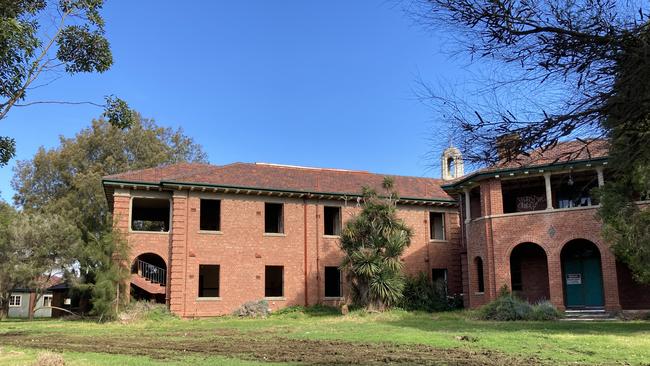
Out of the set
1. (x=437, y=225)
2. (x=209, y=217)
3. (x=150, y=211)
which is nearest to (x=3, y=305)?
(x=150, y=211)

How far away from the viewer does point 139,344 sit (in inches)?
547

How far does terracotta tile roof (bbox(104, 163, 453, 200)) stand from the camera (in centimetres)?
2648

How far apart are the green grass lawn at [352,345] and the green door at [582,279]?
Result: 4.78m

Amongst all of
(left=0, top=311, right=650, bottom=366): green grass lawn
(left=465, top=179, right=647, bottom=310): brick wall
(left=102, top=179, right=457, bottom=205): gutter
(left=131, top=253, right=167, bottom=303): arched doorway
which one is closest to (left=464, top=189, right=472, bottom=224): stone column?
(left=465, top=179, right=647, bottom=310): brick wall

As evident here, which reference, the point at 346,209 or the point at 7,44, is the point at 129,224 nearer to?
the point at 346,209

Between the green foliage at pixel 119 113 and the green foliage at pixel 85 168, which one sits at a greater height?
the green foliage at pixel 85 168

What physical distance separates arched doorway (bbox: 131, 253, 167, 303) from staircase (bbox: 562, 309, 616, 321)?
692 inches

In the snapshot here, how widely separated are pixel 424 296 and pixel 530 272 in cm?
494

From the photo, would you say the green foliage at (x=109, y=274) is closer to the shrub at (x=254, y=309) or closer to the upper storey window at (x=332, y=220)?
the shrub at (x=254, y=309)

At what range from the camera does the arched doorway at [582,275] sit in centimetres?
2383

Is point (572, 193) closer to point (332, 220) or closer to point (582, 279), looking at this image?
point (582, 279)

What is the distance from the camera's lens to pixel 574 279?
24.5 m

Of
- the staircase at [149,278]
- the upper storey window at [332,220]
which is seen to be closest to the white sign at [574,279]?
the upper storey window at [332,220]

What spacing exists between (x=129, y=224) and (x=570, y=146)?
885 inches
